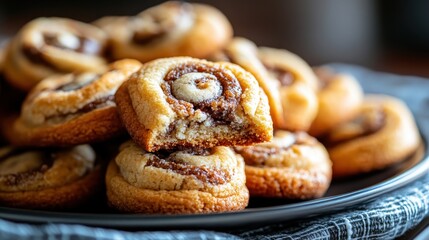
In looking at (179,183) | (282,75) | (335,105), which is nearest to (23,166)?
(179,183)

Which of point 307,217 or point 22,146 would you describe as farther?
point 22,146

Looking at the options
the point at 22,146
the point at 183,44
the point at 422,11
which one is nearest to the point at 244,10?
the point at 422,11

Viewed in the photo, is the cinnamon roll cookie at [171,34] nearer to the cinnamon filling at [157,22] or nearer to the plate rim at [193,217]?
the cinnamon filling at [157,22]

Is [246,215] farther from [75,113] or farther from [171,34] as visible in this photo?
[171,34]

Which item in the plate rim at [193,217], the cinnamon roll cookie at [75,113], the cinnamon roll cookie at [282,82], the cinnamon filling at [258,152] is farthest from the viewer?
the cinnamon roll cookie at [282,82]

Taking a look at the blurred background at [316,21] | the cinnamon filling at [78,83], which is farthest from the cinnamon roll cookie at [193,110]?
the blurred background at [316,21]

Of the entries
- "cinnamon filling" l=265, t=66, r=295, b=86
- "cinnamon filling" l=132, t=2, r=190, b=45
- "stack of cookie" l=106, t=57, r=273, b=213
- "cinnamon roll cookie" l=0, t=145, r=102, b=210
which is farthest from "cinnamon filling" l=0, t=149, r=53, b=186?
"cinnamon filling" l=265, t=66, r=295, b=86

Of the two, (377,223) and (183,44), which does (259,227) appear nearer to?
(377,223)
